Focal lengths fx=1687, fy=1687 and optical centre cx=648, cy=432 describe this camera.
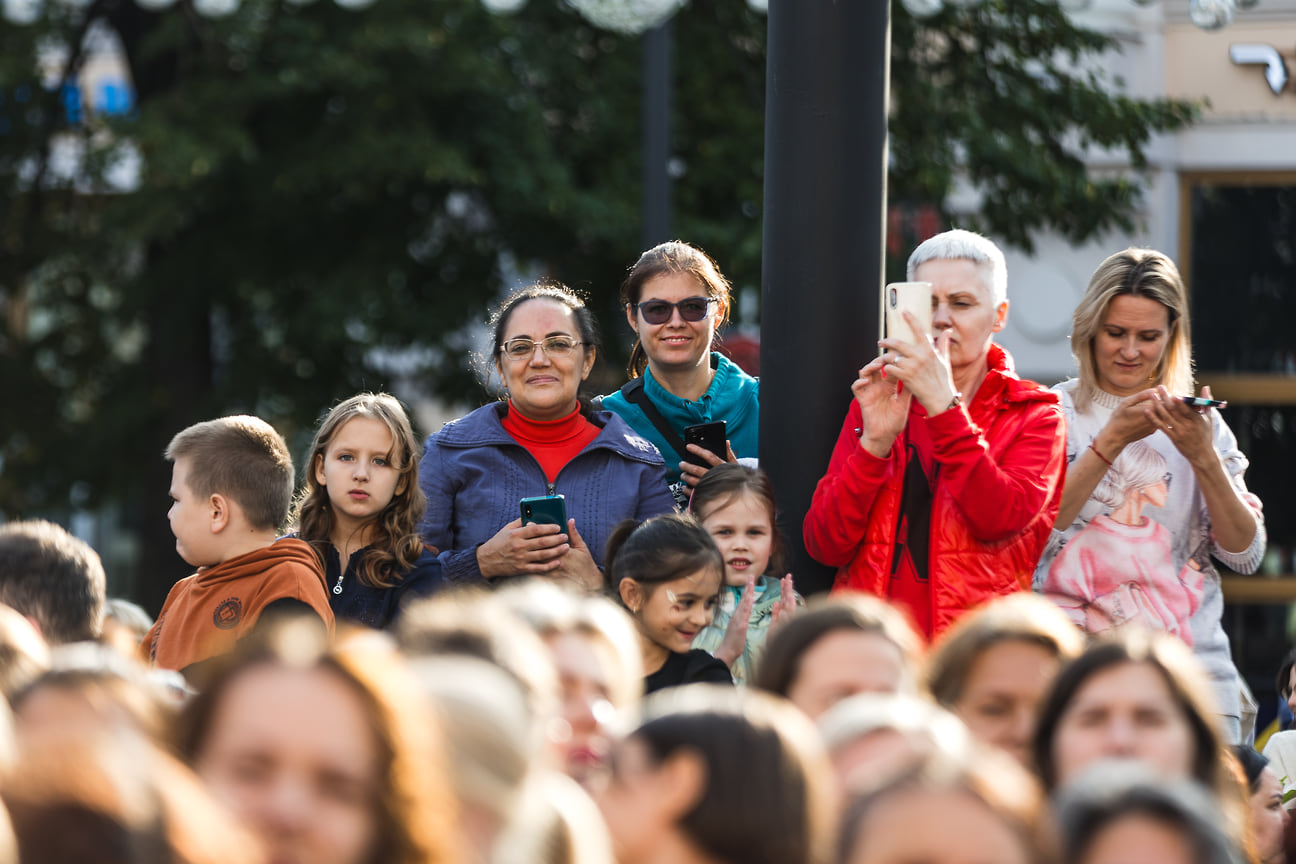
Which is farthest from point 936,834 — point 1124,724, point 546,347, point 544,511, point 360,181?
point 360,181

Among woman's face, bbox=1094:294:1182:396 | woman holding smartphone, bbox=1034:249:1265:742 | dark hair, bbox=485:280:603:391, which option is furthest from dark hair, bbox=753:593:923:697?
dark hair, bbox=485:280:603:391

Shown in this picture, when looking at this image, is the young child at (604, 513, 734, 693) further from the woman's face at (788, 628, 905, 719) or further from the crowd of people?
the woman's face at (788, 628, 905, 719)

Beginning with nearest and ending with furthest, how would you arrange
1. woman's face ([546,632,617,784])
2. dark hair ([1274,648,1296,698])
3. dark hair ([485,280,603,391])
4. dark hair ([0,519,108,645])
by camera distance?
woman's face ([546,632,617,784]) < dark hair ([0,519,108,645]) < dark hair ([485,280,603,391]) < dark hair ([1274,648,1296,698])

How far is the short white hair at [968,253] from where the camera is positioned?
174 inches

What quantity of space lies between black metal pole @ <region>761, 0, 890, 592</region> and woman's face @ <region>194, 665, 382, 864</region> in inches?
89.4

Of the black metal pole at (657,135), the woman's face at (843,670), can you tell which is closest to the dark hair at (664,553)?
the woman's face at (843,670)

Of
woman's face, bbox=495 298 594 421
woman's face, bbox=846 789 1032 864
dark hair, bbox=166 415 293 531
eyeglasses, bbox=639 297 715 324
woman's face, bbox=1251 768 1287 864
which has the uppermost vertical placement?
eyeglasses, bbox=639 297 715 324

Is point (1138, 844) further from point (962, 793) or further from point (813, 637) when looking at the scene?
point (813, 637)

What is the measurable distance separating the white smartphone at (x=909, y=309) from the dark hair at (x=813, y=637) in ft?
3.06

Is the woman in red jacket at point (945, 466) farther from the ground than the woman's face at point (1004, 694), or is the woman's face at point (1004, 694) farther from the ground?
the woman in red jacket at point (945, 466)

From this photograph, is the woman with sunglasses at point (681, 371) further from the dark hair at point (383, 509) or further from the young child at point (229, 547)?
the young child at point (229, 547)

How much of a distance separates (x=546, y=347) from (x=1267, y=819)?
90.1 inches

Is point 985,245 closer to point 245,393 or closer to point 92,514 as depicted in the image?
point 245,393

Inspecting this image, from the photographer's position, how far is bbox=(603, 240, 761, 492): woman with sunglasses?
192 inches
